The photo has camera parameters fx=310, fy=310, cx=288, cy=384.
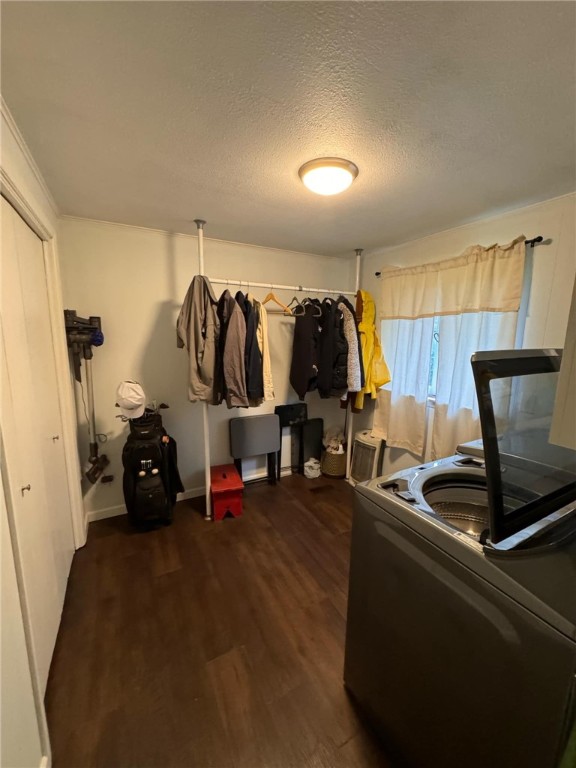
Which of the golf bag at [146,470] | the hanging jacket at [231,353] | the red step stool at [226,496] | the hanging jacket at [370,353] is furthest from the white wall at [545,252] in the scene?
the golf bag at [146,470]

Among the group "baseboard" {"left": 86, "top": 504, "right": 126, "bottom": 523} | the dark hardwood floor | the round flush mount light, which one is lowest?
the dark hardwood floor

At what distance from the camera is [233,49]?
0.91m

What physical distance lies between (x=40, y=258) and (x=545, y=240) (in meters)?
2.99

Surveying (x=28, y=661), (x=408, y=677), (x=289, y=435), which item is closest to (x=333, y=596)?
(x=408, y=677)

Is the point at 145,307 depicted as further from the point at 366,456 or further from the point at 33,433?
the point at 366,456

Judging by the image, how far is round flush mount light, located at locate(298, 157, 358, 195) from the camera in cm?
146

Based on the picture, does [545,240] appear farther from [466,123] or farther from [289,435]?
[289,435]

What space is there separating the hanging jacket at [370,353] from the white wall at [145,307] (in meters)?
0.76

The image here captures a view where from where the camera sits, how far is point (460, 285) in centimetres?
227

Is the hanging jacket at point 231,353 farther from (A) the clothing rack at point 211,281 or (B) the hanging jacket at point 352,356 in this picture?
(B) the hanging jacket at point 352,356

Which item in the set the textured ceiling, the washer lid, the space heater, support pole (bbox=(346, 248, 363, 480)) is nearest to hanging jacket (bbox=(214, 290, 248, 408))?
the textured ceiling

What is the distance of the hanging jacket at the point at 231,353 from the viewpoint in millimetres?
2260

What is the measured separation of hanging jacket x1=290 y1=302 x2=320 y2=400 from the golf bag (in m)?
1.23

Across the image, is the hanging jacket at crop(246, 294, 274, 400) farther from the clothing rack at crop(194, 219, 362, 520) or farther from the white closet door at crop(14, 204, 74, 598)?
the white closet door at crop(14, 204, 74, 598)
